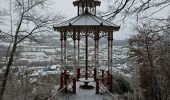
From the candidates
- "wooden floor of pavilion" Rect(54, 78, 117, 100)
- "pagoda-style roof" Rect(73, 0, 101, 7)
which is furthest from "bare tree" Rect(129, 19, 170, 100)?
"wooden floor of pavilion" Rect(54, 78, 117, 100)

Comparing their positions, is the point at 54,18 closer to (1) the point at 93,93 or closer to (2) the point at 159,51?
(2) the point at 159,51

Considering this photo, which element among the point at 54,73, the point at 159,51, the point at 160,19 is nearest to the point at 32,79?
the point at 54,73

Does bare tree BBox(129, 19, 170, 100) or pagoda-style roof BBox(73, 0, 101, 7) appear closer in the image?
pagoda-style roof BBox(73, 0, 101, 7)

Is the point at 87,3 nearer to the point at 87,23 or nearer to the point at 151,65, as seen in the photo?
the point at 87,23

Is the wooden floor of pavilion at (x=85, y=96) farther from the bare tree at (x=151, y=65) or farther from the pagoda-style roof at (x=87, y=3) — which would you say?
the bare tree at (x=151, y=65)

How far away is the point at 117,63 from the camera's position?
98.7 feet

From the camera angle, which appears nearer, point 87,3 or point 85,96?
point 85,96

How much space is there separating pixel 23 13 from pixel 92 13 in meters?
7.60

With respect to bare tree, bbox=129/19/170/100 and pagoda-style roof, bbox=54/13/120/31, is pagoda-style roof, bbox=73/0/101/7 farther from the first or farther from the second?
bare tree, bbox=129/19/170/100

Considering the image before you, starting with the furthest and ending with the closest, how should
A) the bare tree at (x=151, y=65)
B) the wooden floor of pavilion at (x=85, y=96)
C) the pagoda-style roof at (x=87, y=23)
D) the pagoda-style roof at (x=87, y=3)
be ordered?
the bare tree at (x=151, y=65), the pagoda-style roof at (x=87, y=3), the pagoda-style roof at (x=87, y=23), the wooden floor of pavilion at (x=85, y=96)

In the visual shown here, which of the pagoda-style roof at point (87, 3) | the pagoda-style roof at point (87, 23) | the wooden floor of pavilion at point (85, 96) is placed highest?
the pagoda-style roof at point (87, 3)

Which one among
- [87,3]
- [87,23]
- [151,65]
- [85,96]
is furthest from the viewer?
[151,65]

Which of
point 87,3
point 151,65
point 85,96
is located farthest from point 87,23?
point 151,65

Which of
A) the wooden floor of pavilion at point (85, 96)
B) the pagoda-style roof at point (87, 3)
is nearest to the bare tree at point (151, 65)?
the pagoda-style roof at point (87, 3)
